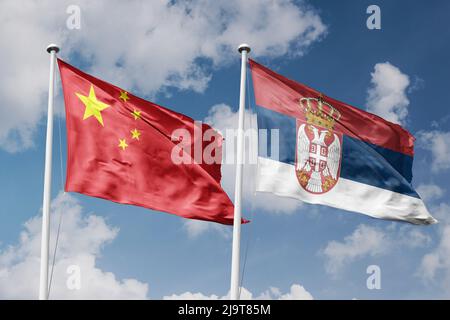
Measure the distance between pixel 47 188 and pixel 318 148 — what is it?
7603 millimetres

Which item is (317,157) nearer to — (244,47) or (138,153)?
(244,47)

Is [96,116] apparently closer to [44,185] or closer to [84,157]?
[84,157]

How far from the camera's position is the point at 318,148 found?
57.3ft

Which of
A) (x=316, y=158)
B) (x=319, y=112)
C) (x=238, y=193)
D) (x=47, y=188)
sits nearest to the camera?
(x=47, y=188)

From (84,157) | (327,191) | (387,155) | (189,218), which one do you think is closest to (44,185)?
(84,157)

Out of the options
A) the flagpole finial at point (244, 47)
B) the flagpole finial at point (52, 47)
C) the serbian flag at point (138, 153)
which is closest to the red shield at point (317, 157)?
the serbian flag at point (138, 153)

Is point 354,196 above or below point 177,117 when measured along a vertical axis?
below

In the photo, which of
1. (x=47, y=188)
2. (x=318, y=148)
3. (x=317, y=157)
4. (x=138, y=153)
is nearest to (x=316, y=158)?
(x=317, y=157)

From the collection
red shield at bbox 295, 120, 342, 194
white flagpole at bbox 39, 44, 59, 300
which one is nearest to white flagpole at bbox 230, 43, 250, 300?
red shield at bbox 295, 120, 342, 194

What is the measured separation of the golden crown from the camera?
58.0 ft

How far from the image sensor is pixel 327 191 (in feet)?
56.6

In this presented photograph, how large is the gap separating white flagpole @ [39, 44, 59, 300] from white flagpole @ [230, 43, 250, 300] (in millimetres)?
4494

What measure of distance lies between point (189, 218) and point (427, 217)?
781 centimetres

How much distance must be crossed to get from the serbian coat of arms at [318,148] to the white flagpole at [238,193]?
2.00 m
